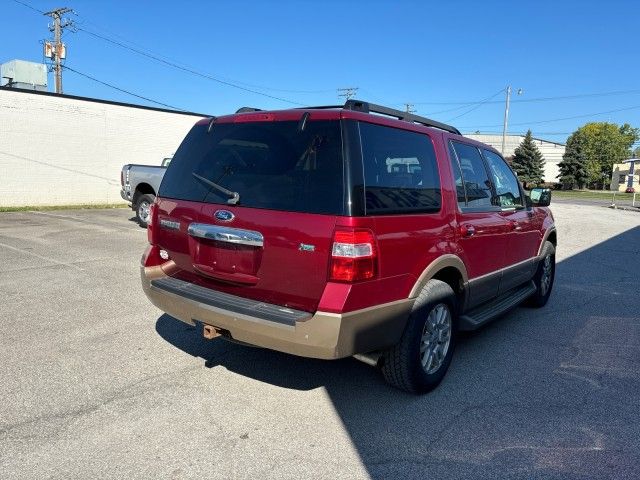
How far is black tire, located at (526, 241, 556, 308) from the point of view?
20.4 feet

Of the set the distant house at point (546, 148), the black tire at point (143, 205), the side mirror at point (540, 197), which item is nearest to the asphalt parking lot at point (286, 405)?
the side mirror at point (540, 197)

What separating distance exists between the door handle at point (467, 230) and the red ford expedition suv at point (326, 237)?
3cm

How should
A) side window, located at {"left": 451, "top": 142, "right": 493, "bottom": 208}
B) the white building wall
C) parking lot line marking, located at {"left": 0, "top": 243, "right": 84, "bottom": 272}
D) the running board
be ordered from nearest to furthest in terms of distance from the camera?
the running board
side window, located at {"left": 451, "top": 142, "right": 493, "bottom": 208}
parking lot line marking, located at {"left": 0, "top": 243, "right": 84, "bottom": 272}
the white building wall

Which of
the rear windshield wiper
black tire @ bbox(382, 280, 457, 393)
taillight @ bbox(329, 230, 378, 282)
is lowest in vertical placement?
black tire @ bbox(382, 280, 457, 393)

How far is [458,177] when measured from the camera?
4.22m

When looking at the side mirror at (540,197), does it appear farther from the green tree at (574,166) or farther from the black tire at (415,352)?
the green tree at (574,166)

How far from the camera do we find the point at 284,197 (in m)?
3.23

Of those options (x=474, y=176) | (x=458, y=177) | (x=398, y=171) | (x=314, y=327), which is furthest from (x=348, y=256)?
(x=474, y=176)

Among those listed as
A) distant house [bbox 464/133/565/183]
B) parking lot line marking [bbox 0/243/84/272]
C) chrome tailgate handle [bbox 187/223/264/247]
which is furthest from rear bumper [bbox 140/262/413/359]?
distant house [bbox 464/133/565/183]

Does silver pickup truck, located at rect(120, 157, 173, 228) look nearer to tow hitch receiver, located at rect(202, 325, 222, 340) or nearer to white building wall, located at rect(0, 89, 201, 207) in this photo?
white building wall, located at rect(0, 89, 201, 207)

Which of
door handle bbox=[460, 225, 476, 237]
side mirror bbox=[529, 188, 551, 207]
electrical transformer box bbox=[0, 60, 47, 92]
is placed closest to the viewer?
door handle bbox=[460, 225, 476, 237]

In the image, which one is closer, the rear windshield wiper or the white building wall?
the rear windshield wiper

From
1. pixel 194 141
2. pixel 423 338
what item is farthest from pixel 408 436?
pixel 194 141

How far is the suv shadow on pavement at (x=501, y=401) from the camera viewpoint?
2.92 metres
